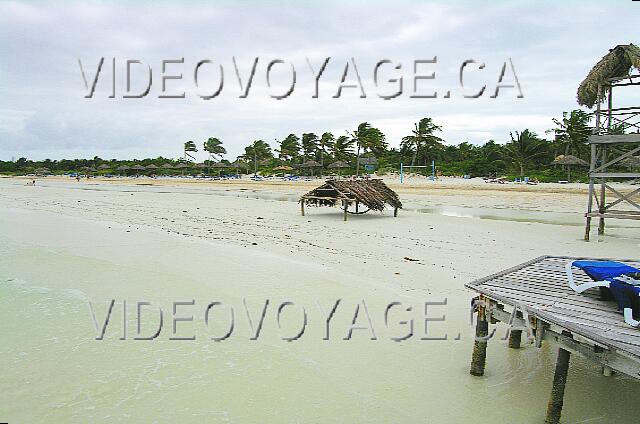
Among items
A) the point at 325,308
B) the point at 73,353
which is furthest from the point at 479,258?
the point at 73,353

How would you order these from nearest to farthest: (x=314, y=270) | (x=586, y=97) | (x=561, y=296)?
(x=561, y=296), (x=314, y=270), (x=586, y=97)

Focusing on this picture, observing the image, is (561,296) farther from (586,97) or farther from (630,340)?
(586,97)

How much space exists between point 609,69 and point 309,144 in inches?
2203

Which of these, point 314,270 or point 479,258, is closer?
point 314,270

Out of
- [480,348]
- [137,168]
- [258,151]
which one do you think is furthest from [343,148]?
[480,348]

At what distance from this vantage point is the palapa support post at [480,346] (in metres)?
4.91

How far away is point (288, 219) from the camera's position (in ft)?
59.1

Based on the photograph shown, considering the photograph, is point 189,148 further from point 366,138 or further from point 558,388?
point 558,388

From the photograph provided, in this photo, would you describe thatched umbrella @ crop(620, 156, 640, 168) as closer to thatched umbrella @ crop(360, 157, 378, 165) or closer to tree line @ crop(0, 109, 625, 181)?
tree line @ crop(0, 109, 625, 181)

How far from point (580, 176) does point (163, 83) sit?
1587 inches

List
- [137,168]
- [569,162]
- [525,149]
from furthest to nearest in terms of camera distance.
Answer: [137,168]
[525,149]
[569,162]

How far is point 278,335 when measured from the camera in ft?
20.9

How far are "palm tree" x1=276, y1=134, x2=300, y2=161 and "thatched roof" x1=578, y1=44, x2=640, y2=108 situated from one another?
191 feet

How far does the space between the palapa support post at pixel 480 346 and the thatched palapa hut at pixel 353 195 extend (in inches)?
453
